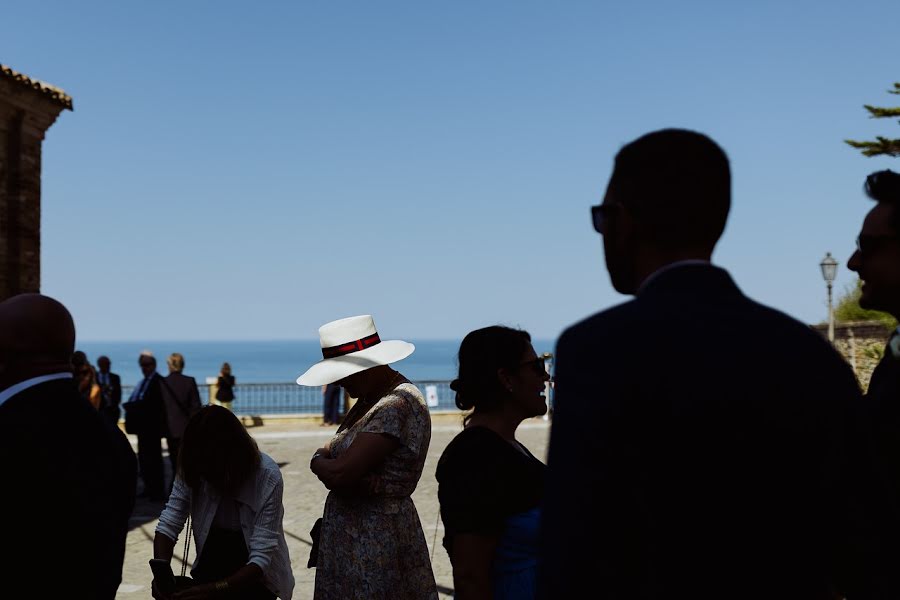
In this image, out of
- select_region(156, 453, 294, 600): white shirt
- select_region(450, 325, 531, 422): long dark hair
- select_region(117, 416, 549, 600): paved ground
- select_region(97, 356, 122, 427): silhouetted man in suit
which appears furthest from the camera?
select_region(97, 356, 122, 427): silhouetted man in suit

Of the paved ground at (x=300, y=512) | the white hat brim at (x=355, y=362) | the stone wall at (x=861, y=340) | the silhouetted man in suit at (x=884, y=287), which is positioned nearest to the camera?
the silhouetted man in suit at (x=884, y=287)

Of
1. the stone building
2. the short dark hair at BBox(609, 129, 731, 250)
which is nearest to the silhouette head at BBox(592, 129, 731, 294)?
the short dark hair at BBox(609, 129, 731, 250)

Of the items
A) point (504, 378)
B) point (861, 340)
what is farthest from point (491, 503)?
point (861, 340)

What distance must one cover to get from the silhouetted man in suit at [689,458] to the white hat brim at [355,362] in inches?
102

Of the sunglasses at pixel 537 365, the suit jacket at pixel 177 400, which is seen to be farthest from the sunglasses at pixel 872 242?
the suit jacket at pixel 177 400

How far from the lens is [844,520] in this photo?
4.54 ft

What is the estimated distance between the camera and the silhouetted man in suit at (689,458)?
1.25 meters

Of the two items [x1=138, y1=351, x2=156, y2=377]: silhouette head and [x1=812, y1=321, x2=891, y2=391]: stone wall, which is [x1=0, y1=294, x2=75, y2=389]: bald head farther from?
[x1=812, y1=321, x2=891, y2=391]: stone wall

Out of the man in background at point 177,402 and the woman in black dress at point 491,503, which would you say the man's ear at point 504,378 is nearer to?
the woman in black dress at point 491,503

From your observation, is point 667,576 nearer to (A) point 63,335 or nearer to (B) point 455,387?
(B) point 455,387

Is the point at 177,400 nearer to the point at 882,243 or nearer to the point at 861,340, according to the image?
the point at 882,243

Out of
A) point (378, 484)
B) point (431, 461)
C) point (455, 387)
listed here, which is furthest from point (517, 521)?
point (431, 461)

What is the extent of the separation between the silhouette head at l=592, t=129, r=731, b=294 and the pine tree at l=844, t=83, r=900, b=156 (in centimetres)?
3523

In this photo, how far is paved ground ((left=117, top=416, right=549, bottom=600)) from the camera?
7.12 meters
